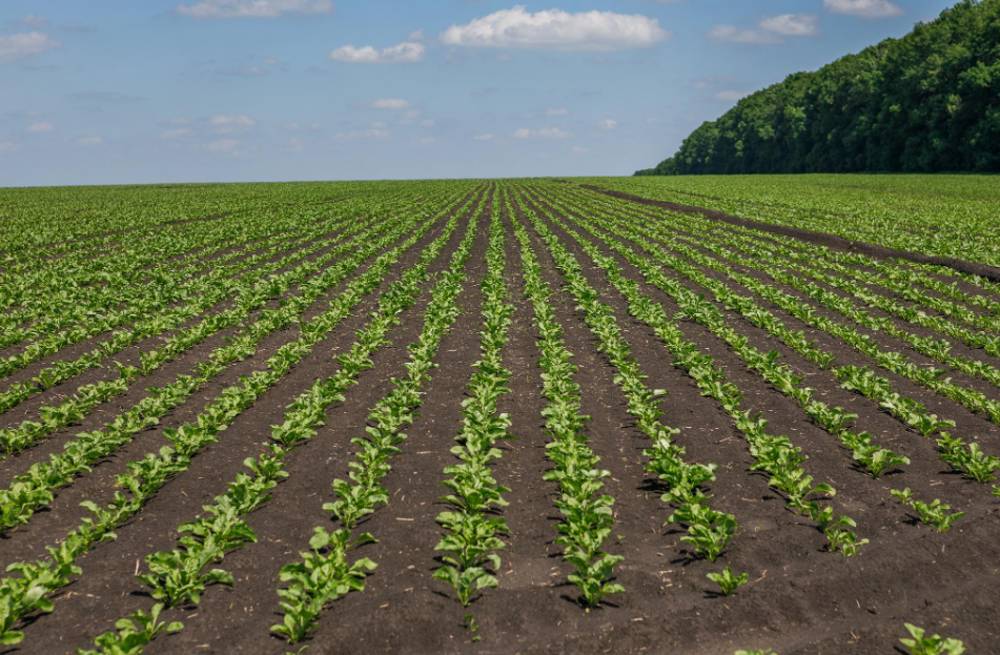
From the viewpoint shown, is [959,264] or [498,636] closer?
[498,636]

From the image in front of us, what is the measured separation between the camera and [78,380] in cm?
1074

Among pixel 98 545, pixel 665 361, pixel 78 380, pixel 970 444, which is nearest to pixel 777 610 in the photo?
pixel 970 444

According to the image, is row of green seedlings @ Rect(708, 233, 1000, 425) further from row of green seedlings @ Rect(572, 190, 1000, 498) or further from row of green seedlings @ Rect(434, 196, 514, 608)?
row of green seedlings @ Rect(434, 196, 514, 608)

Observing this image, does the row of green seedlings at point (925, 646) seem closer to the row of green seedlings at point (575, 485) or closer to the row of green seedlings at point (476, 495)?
the row of green seedlings at point (575, 485)

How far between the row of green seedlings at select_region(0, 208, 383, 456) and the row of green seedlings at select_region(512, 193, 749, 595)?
6.91 metres

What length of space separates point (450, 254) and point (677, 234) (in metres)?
9.61

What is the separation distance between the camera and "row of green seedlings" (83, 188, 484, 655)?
5434 millimetres

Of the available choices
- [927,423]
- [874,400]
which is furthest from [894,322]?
[927,423]

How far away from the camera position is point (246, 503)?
676 centimetres

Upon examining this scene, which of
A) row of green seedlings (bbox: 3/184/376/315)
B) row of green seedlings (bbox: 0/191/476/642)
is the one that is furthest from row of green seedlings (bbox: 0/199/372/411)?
row of green seedlings (bbox: 0/191/476/642)

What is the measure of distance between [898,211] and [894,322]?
2666 centimetres

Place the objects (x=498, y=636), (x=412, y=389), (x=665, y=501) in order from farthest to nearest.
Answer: (x=412, y=389) < (x=665, y=501) < (x=498, y=636)

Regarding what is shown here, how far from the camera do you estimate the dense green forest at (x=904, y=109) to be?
254 ft

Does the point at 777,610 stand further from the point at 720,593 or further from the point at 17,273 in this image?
the point at 17,273
